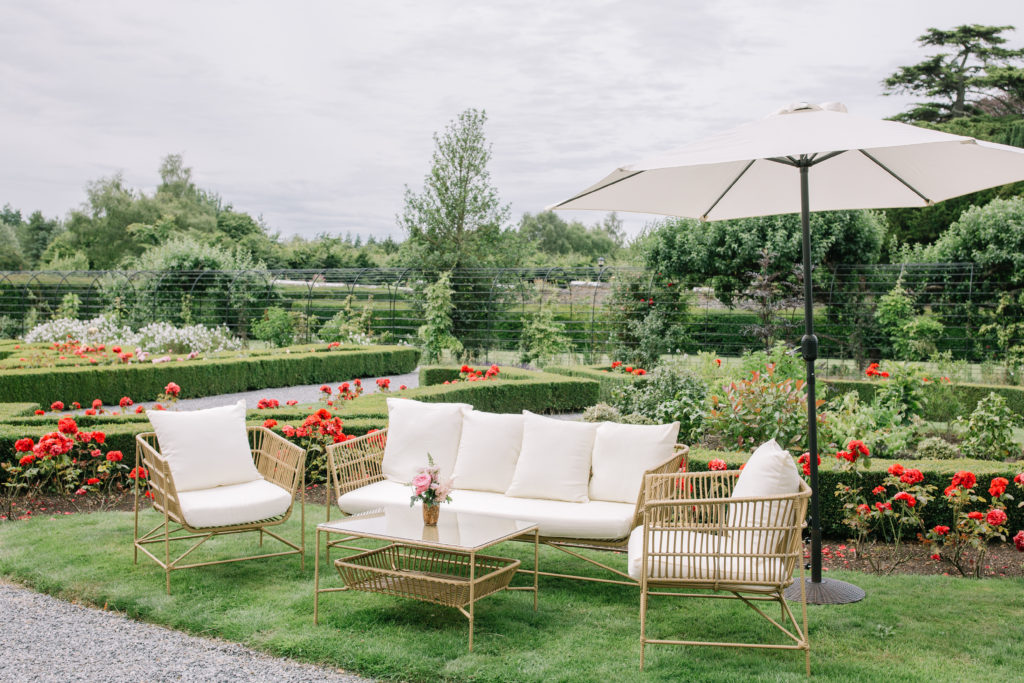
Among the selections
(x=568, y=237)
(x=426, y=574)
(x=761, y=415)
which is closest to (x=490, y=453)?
(x=426, y=574)

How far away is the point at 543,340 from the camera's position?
14812 millimetres

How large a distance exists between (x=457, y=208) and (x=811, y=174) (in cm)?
1440

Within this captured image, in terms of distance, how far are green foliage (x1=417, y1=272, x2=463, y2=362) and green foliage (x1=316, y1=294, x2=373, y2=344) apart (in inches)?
70.7

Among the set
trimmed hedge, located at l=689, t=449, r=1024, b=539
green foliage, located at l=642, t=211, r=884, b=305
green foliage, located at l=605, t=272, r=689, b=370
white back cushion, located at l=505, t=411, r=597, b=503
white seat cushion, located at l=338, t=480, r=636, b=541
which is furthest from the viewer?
green foliage, located at l=642, t=211, r=884, b=305

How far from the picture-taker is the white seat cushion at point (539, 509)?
387 centimetres

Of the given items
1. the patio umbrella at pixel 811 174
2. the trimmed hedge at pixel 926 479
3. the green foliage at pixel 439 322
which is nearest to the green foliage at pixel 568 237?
the green foliage at pixel 439 322

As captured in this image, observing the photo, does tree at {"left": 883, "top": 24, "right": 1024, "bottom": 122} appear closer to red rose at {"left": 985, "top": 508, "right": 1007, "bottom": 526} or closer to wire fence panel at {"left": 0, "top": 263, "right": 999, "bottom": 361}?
wire fence panel at {"left": 0, "top": 263, "right": 999, "bottom": 361}

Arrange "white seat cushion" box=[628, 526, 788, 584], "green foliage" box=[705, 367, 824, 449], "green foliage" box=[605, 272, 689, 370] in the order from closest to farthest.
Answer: "white seat cushion" box=[628, 526, 788, 584]
"green foliage" box=[705, 367, 824, 449]
"green foliage" box=[605, 272, 689, 370]

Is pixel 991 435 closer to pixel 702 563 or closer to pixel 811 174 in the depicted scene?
pixel 811 174

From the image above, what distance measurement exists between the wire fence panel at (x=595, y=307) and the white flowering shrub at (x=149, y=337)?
8.81 ft

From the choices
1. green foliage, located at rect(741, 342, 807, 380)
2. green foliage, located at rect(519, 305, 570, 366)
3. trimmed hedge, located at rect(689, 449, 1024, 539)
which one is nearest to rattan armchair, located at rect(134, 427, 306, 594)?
trimmed hedge, located at rect(689, 449, 1024, 539)

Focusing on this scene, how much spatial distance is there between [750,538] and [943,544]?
200 cm

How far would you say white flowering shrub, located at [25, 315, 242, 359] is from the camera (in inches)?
565

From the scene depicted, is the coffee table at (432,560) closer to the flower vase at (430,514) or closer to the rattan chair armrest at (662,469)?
the flower vase at (430,514)
